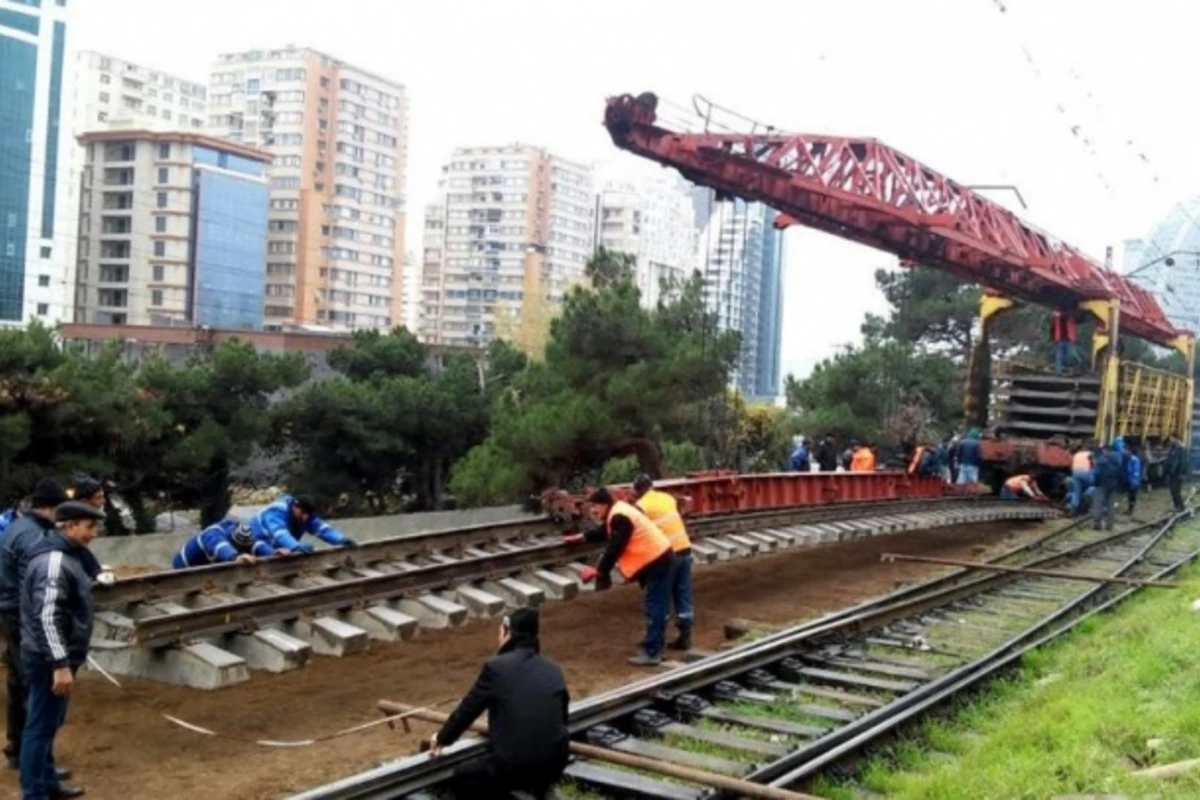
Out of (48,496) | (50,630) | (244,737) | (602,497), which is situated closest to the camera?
(50,630)

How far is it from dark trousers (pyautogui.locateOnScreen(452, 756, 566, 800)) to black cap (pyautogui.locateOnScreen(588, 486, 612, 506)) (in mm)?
5377

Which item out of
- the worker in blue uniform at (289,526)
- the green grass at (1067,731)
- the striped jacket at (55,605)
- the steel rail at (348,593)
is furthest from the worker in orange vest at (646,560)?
the striped jacket at (55,605)

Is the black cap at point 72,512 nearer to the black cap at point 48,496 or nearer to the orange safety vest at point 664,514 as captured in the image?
the black cap at point 48,496

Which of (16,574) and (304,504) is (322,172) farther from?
(16,574)

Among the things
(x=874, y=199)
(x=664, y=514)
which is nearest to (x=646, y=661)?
(x=664, y=514)

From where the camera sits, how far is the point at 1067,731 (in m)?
6.52

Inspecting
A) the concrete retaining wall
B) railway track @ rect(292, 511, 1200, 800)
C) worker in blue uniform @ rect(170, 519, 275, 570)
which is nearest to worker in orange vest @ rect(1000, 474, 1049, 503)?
the concrete retaining wall

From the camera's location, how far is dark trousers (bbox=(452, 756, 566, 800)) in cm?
504

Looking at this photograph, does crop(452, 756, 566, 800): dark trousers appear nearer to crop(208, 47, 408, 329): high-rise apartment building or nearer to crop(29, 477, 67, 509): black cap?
crop(29, 477, 67, 509): black cap

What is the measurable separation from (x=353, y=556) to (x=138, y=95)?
91.1 m

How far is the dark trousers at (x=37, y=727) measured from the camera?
17.9 ft

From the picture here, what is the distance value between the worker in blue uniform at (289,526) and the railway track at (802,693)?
312cm

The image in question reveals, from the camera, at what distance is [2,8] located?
55.8 meters

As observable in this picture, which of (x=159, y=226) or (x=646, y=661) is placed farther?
(x=159, y=226)
